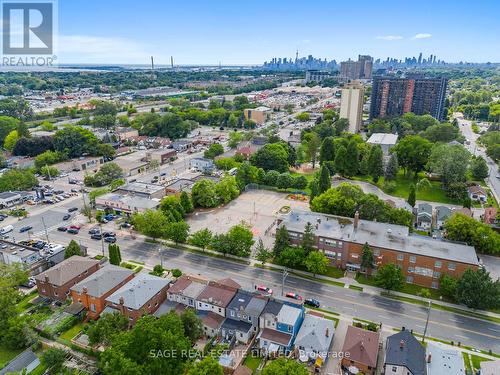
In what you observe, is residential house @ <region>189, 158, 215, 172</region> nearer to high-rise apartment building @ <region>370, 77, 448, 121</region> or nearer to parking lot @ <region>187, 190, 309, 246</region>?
parking lot @ <region>187, 190, 309, 246</region>

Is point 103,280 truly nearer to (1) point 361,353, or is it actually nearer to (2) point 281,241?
(2) point 281,241

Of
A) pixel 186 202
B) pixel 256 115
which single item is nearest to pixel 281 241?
pixel 186 202

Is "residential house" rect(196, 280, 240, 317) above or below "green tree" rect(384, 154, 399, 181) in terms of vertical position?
below

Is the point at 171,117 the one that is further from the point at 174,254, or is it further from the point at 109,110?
the point at 174,254

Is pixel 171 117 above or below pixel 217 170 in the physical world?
above

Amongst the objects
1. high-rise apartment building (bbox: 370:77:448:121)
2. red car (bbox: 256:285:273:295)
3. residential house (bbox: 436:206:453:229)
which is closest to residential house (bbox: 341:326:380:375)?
red car (bbox: 256:285:273:295)

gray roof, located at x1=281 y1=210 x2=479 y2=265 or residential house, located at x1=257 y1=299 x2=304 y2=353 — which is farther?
gray roof, located at x1=281 y1=210 x2=479 y2=265

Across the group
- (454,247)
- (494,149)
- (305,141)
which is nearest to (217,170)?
(305,141)

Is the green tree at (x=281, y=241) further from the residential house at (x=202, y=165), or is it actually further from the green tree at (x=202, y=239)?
the residential house at (x=202, y=165)
